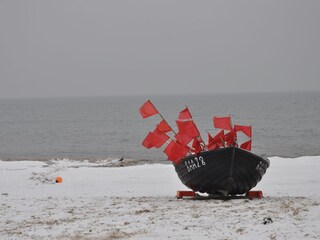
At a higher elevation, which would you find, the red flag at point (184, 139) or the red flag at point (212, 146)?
the red flag at point (184, 139)

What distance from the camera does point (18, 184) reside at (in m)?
19.3

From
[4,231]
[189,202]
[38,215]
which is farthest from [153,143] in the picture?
[4,231]

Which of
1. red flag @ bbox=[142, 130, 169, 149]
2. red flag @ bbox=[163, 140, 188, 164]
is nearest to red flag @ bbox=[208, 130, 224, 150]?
red flag @ bbox=[163, 140, 188, 164]

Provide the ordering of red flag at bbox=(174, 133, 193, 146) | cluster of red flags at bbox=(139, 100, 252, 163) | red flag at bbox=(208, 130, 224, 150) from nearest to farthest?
cluster of red flags at bbox=(139, 100, 252, 163)
red flag at bbox=(208, 130, 224, 150)
red flag at bbox=(174, 133, 193, 146)

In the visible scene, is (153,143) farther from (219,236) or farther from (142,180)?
(219,236)

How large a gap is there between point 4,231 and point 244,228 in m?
4.66

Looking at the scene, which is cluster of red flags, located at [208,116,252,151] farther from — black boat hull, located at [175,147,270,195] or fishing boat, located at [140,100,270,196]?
black boat hull, located at [175,147,270,195]

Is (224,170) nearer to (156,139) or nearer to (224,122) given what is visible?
(224,122)

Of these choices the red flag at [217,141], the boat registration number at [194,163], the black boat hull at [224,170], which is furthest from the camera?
the red flag at [217,141]

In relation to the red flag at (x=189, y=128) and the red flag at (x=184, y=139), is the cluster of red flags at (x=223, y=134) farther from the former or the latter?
the red flag at (x=184, y=139)

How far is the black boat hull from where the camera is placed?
44.7ft

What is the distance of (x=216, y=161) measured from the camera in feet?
45.0

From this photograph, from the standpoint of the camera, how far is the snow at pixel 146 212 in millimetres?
9414

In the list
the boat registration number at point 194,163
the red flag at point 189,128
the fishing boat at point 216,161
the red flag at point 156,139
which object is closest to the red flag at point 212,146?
the fishing boat at point 216,161
